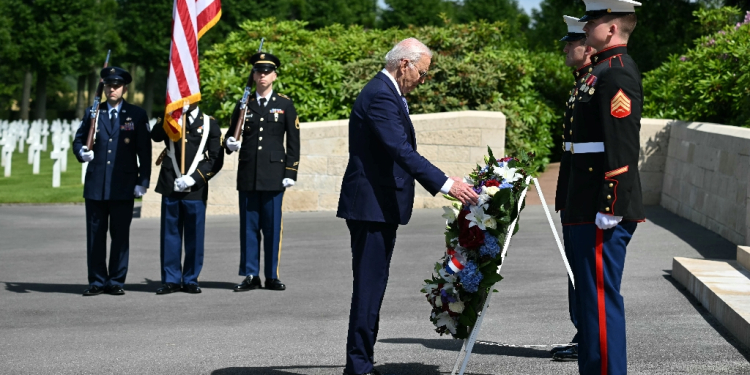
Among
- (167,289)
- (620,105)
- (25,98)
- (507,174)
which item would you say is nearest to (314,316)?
(167,289)

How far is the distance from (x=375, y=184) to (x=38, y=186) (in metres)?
16.1

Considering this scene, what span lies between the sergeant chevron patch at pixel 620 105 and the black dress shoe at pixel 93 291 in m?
5.48

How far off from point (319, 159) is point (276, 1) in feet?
142

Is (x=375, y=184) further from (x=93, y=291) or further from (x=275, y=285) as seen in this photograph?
(x=93, y=291)

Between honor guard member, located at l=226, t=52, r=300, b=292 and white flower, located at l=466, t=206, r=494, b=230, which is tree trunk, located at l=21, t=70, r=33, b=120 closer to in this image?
honor guard member, located at l=226, t=52, r=300, b=292

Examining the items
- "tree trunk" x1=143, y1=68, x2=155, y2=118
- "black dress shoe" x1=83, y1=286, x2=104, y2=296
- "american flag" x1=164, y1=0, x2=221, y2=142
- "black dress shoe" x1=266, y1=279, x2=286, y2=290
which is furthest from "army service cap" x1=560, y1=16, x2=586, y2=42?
"tree trunk" x1=143, y1=68, x2=155, y2=118

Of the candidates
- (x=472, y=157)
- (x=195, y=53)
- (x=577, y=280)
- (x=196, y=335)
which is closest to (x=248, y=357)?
(x=196, y=335)

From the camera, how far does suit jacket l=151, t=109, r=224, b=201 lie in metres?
8.71

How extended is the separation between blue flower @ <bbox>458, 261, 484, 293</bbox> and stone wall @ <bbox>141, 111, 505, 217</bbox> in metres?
8.55

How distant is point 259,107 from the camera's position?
906 cm

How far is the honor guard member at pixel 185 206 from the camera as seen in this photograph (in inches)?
341

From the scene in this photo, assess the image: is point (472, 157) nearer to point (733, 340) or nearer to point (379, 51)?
point (379, 51)

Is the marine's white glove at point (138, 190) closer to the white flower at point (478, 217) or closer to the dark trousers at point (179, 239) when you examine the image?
the dark trousers at point (179, 239)

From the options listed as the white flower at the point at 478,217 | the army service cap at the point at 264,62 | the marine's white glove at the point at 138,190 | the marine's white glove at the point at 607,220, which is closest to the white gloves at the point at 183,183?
the marine's white glove at the point at 138,190
